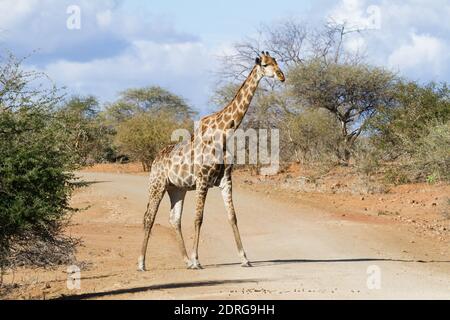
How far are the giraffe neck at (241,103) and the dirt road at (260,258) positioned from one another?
2.46 metres

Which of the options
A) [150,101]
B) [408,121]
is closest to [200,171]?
[408,121]

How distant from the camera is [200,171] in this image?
41.2ft

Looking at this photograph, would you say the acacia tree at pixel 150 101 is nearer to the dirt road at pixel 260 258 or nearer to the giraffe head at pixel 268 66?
the dirt road at pixel 260 258

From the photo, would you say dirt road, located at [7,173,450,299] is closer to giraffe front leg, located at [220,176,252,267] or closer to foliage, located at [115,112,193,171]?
giraffe front leg, located at [220,176,252,267]

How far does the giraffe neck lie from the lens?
1300 cm

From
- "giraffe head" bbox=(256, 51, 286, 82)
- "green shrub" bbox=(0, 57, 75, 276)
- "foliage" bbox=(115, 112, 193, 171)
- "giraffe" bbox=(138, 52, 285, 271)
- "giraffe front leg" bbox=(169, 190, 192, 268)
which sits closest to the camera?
"green shrub" bbox=(0, 57, 75, 276)

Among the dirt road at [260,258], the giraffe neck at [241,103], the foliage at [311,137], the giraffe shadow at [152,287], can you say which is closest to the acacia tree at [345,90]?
the foliage at [311,137]

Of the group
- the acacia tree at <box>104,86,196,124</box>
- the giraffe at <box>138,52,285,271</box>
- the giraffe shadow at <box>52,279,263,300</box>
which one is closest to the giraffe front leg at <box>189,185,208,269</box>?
the giraffe at <box>138,52,285,271</box>

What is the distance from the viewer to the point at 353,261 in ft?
42.6

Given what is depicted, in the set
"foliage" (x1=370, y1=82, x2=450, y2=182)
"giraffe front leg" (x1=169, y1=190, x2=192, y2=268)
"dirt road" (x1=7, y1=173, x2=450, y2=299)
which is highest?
"foliage" (x1=370, y1=82, x2=450, y2=182)

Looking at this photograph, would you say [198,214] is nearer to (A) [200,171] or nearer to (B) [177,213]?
(A) [200,171]

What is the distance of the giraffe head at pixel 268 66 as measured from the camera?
12.8 meters

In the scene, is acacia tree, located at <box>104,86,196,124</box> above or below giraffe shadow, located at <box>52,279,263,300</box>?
above

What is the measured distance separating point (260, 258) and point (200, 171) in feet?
7.38
